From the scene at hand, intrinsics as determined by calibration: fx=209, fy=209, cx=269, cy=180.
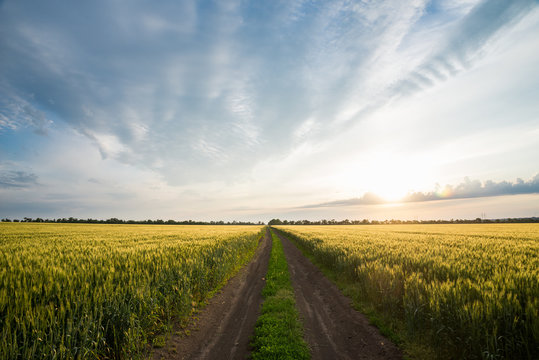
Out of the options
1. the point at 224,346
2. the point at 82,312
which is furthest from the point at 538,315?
the point at 82,312

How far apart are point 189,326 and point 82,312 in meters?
3.46

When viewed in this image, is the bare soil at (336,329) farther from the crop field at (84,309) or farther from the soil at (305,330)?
the crop field at (84,309)

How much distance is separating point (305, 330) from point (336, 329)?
104 centimetres

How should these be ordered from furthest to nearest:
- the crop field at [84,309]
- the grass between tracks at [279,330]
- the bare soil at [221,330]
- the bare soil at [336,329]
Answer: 1. the bare soil at [336,329]
2. the bare soil at [221,330]
3. the grass between tracks at [279,330]
4. the crop field at [84,309]

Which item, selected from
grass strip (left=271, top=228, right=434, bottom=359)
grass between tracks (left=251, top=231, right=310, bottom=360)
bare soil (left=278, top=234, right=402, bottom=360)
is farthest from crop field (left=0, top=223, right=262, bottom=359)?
grass strip (left=271, top=228, right=434, bottom=359)

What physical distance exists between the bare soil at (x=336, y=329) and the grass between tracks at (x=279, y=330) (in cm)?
33

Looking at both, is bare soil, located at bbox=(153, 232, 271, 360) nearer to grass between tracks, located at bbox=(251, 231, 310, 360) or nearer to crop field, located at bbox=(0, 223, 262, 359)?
grass between tracks, located at bbox=(251, 231, 310, 360)

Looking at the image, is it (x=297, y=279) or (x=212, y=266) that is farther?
(x=297, y=279)

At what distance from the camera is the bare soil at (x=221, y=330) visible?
5.37 meters

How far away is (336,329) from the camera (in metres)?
6.70

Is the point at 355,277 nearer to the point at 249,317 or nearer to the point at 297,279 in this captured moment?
the point at 297,279

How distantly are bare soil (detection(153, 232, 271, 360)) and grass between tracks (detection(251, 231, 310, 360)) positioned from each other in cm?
32

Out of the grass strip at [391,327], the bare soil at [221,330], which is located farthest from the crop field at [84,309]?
the grass strip at [391,327]

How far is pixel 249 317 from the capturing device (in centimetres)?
741
